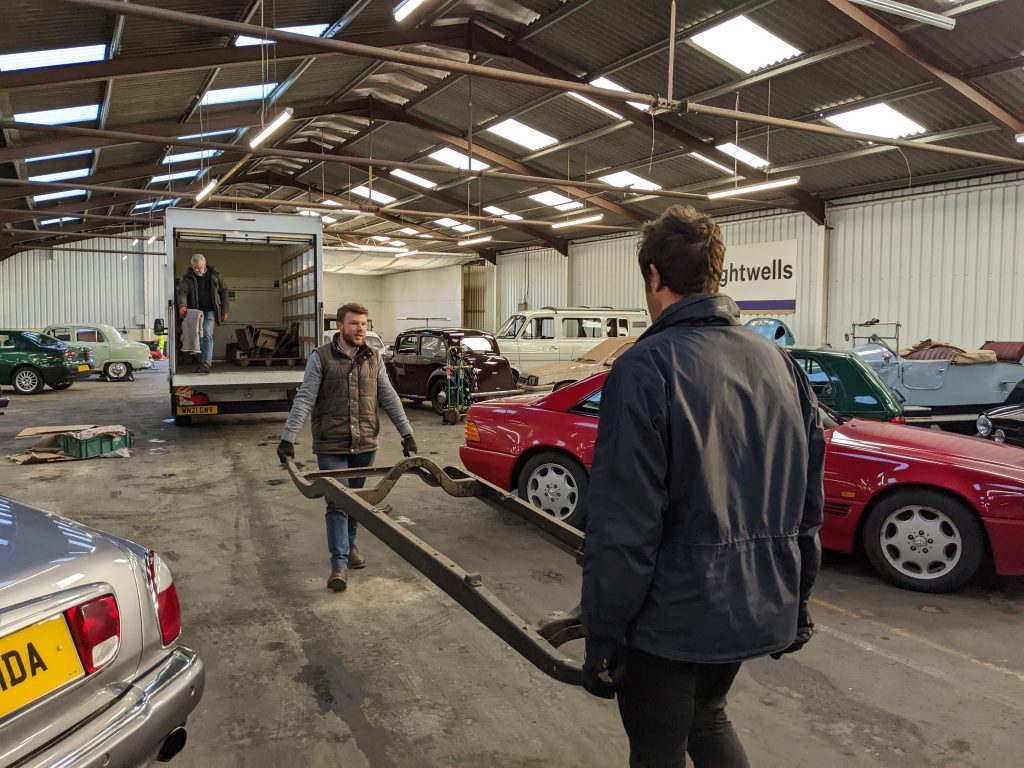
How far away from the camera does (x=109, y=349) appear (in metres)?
21.9

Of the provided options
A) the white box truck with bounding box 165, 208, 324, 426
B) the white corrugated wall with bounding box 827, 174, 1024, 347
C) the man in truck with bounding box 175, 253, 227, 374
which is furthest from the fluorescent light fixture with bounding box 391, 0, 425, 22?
the white corrugated wall with bounding box 827, 174, 1024, 347

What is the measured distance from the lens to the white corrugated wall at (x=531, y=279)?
27.0 meters

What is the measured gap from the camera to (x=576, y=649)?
152 inches

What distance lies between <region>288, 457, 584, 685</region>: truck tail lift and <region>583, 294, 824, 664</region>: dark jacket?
45 cm

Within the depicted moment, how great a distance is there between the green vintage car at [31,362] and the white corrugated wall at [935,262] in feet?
61.0

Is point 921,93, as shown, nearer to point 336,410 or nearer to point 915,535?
point 915,535

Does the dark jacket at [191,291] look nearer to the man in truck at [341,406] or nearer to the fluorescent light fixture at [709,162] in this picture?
the man in truck at [341,406]

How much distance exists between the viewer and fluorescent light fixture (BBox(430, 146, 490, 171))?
770 inches

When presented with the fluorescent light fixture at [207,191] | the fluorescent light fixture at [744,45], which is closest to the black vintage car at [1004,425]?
the fluorescent light fixture at [744,45]

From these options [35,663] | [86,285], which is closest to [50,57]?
[35,663]

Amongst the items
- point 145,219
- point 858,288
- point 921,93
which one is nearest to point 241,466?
point 921,93

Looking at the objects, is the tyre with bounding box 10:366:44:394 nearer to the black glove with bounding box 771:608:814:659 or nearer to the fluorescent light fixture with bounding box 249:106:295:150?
the fluorescent light fixture with bounding box 249:106:295:150

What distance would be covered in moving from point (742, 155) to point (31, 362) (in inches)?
675

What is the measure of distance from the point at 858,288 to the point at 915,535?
1397 cm
